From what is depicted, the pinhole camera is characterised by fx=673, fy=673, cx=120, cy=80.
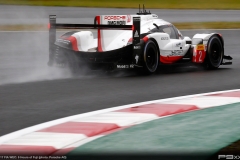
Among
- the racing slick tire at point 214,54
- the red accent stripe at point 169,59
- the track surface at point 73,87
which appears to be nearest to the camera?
the track surface at point 73,87

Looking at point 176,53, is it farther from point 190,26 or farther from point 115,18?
point 190,26

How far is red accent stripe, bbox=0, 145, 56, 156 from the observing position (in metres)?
5.61

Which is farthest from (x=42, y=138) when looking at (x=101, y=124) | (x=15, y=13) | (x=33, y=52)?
(x=15, y=13)

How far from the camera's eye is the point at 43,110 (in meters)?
8.08

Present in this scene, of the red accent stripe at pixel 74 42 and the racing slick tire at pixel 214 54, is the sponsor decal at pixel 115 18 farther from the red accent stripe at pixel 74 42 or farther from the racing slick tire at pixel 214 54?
the racing slick tire at pixel 214 54

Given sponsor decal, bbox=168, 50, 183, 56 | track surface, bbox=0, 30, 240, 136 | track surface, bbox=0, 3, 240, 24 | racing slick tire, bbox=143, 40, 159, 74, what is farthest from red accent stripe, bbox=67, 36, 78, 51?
track surface, bbox=0, 3, 240, 24

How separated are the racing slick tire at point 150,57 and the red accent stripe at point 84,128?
4769 mm

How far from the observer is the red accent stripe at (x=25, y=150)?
561 cm

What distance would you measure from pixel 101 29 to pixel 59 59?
93 cm

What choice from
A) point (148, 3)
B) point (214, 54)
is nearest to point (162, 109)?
point (214, 54)

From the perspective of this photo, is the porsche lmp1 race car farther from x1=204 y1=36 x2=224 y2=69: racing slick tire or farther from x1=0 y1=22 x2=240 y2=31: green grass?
x1=0 y1=22 x2=240 y2=31: green grass

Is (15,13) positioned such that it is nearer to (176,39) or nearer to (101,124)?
(176,39)

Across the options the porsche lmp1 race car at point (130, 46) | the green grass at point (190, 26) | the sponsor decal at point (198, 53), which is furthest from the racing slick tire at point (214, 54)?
the green grass at point (190, 26)

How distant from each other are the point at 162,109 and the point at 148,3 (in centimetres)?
3242
